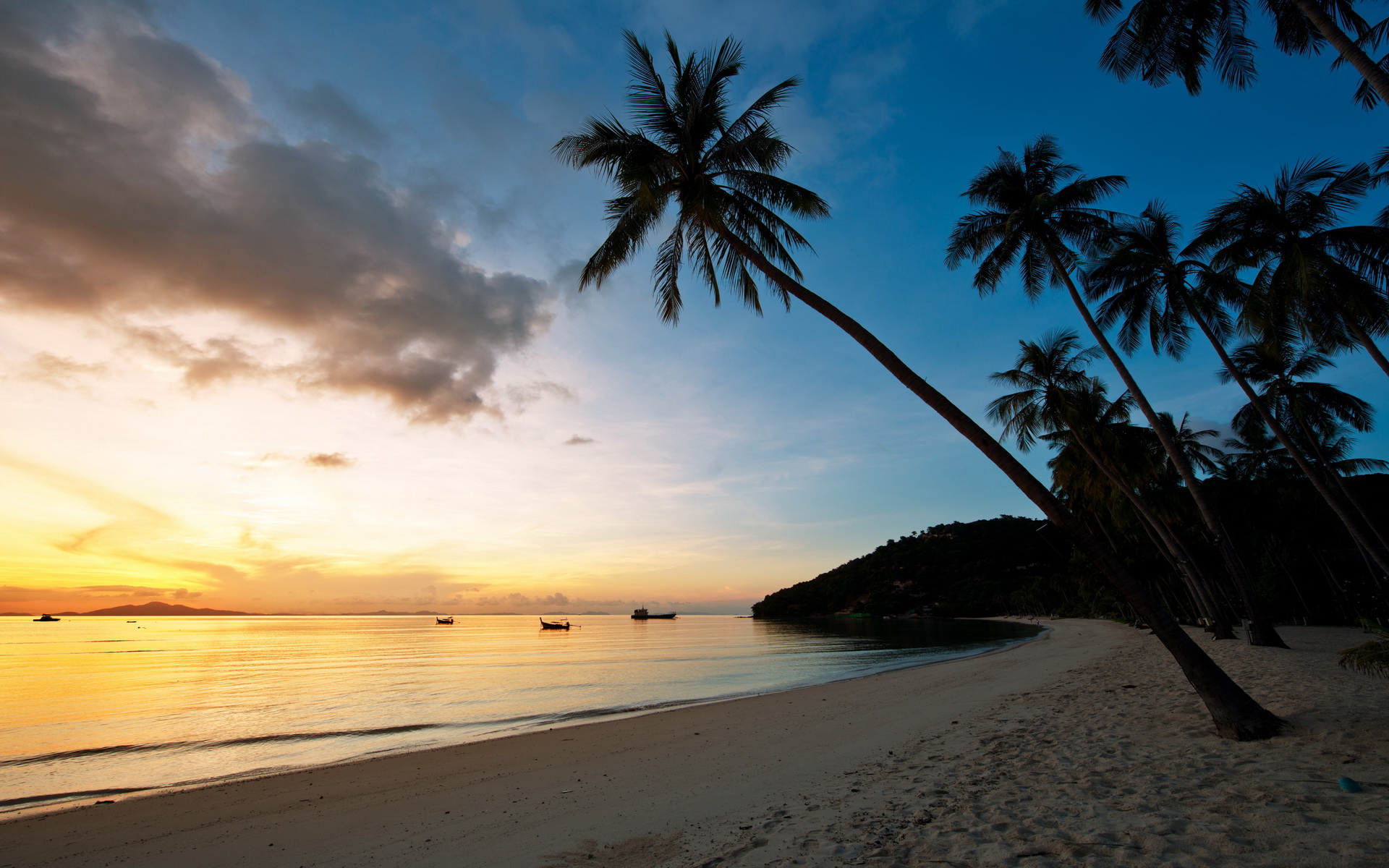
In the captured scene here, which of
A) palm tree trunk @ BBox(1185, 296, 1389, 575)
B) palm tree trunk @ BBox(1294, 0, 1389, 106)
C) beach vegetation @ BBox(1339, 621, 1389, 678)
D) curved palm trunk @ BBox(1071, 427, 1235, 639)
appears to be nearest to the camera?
beach vegetation @ BBox(1339, 621, 1389, 678)

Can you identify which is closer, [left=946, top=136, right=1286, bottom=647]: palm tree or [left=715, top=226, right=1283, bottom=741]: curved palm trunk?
[left=715, top=226, right=1283, bottom=741]: curved palm trunk

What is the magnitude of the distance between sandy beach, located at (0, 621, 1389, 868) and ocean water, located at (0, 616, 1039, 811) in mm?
3190

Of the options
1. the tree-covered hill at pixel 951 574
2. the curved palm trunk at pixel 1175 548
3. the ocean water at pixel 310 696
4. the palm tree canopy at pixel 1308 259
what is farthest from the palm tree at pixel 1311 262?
the tree-covered hill at pixel 951 574

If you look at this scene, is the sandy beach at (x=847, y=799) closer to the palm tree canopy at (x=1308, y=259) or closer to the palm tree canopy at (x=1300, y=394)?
the palm tree canopy at (x=1308, y=259)

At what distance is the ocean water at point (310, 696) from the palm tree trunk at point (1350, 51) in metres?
19.5

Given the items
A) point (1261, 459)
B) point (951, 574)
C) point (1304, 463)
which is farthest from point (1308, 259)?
point (951, 574)

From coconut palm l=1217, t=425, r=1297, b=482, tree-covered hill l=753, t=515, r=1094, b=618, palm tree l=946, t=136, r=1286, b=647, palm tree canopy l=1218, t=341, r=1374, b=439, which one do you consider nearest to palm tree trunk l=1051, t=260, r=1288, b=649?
palm tree l=946, t=136, r=1286, b=647

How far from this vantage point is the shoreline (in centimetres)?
627

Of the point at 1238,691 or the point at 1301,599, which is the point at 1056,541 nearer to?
the point at 1301,599

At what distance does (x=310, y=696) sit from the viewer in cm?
2164

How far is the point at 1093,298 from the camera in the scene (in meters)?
19.1

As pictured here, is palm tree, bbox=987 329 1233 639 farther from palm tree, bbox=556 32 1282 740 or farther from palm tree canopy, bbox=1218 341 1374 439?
palm tree, bbox=556 32 1282 740

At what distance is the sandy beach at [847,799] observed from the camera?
15.0 ft

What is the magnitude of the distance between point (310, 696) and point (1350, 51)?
3140 cm
